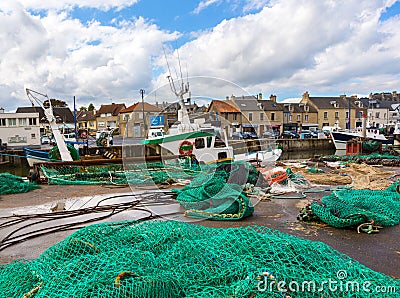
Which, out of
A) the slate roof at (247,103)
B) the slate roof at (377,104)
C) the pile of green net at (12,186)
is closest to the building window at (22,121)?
the pile of green net at (12,186)

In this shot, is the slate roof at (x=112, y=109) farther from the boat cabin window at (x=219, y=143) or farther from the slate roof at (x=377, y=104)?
the boat cabin window at (x=219, y=143)

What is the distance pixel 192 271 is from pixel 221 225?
Result: 300 cm

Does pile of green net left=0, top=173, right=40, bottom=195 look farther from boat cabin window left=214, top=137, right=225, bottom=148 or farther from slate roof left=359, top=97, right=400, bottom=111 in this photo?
slate roof left=359, top=97, right=400, bottom=111

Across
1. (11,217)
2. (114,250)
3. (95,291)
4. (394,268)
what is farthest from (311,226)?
(11,217)

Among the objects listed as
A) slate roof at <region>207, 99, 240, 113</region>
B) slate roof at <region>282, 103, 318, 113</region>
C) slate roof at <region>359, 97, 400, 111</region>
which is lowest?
slate roof at <region>207, 99, 240, 113</region>

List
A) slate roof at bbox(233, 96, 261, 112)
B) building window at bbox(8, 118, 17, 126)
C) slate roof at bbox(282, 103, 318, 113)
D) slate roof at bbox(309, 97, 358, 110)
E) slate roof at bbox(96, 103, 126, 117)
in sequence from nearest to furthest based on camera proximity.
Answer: slate roof at bbox(233, 96, 261, 112), building window at bbox(8, 118, 17, 126), slate roof at bbox(282, 103, 318, 113), slate roof at bbox(309, 97, 358, 110), slate roof at bbox(96, 103, 126, 117)

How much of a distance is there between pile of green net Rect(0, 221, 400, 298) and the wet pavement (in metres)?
1.46

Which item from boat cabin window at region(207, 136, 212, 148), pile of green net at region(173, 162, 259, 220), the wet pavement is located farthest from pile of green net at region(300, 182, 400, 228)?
boat cabin window at region(207, 136, 212, 148)

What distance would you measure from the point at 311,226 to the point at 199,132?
7.83m

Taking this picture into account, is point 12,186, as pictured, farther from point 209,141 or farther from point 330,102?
point 330,102

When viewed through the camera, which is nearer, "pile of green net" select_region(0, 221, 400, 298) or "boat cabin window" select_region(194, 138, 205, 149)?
"pile of green net" select_region(0, 221, 400, 298)

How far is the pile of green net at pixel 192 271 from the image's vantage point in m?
2.19

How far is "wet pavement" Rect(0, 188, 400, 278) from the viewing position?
13.9ft

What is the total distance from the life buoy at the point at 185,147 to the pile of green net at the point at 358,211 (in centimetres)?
739
